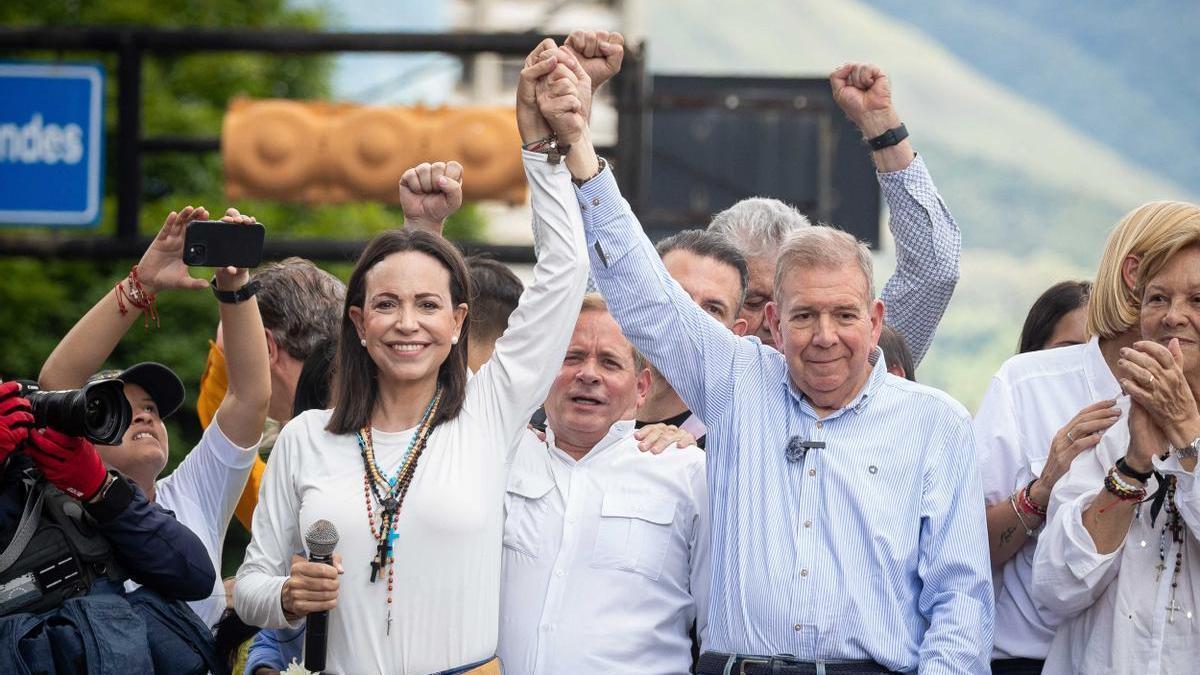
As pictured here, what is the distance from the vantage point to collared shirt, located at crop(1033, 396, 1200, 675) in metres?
3.90

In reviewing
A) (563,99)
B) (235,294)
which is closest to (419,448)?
(235,294)

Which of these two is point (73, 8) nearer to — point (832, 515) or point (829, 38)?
point (832, 515)

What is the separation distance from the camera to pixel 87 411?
12.1 ft

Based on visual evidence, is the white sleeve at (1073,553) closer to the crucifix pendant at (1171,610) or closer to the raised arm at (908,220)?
the crucifix pendant at (1171,610)

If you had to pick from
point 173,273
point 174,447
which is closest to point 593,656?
point 173,273

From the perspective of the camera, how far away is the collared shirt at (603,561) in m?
3.97

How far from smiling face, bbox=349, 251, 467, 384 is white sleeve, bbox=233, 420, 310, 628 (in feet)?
0.91

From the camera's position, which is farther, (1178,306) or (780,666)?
(1178,306)

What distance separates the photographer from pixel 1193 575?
155 inches

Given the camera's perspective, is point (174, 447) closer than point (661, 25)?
Yes

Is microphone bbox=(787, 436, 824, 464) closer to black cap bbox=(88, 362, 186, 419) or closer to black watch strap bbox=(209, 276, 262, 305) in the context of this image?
black watch strap bbox=(209, 276, 262, 305)

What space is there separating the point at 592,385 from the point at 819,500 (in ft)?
2.20

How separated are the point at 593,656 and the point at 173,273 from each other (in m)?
1.49

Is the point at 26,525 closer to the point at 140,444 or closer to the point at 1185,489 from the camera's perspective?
the point at 140,444
